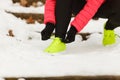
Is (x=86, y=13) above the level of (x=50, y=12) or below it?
below

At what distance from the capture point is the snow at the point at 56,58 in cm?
308

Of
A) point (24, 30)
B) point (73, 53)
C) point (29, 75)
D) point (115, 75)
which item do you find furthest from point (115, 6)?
point (24, 30)

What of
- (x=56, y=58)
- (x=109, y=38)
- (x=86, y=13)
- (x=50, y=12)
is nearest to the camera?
(x=56, y=58)

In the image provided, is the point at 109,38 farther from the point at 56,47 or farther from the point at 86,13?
the point at 56,47

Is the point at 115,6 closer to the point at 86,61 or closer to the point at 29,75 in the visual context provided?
the point at 86,61

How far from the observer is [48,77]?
10.00ft

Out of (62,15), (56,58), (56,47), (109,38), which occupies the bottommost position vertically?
(56,58)

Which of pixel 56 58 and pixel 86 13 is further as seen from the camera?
pixel 86 13

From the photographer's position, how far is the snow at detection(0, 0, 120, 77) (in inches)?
121

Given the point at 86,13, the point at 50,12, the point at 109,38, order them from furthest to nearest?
the point at 109,38 < the point at 50,12 < the point at 86,13

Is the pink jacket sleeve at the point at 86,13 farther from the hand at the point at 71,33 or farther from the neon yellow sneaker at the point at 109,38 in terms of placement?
the neon yellow sneaker at the point at 109,38

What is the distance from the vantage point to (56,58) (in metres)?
3.39

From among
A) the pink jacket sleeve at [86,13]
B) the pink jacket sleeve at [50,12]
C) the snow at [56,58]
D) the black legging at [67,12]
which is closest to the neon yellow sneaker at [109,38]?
the snow at [56,58]

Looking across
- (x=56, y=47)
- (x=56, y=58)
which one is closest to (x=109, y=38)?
(x=56, y=47)
